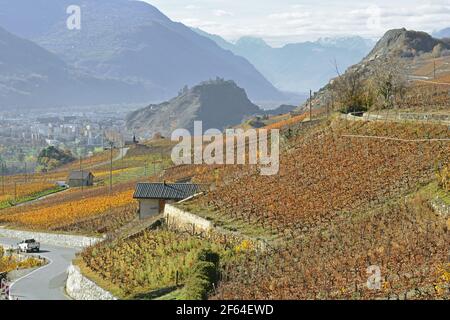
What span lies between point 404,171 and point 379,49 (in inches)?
3973

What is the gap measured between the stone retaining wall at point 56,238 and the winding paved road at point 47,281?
2.53ft

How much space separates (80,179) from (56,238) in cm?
3438

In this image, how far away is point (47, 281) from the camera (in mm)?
34594

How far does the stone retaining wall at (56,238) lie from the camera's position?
46069 millimetres

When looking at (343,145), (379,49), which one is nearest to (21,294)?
(343,145)

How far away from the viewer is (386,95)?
49.5m

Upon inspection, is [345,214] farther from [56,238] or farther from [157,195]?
[56,238]

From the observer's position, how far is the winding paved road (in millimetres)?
30367

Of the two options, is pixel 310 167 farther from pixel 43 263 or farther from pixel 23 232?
pixel 23 232

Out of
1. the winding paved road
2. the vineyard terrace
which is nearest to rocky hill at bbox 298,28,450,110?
the vineyard terrace

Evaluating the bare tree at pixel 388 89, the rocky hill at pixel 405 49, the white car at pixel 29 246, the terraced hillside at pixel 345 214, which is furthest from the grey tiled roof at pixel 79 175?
the terraced hillside at pixel 345 214

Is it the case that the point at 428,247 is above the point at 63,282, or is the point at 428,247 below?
above

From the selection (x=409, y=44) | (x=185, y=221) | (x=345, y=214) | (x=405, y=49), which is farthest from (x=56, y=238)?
(x=409, y=44)

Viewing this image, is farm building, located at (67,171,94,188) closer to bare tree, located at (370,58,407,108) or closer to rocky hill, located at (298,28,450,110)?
rocky hill, located at (298,28,450,110)
